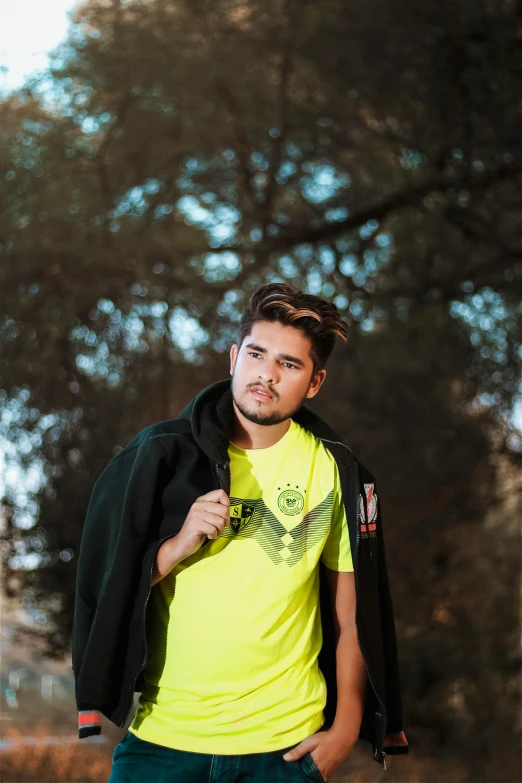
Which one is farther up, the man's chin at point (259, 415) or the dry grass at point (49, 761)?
the man's chin at point (259, 415)

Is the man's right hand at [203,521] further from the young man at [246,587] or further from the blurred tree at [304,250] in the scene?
the blurred tree at [304,250]

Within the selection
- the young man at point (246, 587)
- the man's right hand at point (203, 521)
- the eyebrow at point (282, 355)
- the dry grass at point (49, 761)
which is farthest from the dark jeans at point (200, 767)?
the dry grass at point (49, 761)

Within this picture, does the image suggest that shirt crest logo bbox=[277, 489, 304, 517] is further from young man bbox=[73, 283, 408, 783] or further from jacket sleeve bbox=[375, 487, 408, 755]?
jacket sleeve bbox=[375, 487, 408, 755]

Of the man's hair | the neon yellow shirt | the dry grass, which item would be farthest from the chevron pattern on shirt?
the dry grass

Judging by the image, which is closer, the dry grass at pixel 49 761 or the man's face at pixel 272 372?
the man's face at pixel 272 372

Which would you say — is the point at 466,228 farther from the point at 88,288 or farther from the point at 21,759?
the point at 21,759

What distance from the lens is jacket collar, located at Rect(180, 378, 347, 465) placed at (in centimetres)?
125

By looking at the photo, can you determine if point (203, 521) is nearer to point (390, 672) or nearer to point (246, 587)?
point (246, 587)

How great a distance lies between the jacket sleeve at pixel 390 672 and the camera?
135 cm

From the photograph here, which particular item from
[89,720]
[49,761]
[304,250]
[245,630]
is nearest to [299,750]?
[245,630]

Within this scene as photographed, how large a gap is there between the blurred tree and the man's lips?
2.14m

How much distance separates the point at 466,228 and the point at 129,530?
8.99 ft

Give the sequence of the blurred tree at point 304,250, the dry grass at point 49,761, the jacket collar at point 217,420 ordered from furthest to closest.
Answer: the blurred tree at point 304,250 → the dry grass at point 49,761 → the jacket collar at point 217,420

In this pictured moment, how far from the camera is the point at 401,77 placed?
11.9 feet
